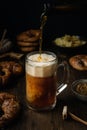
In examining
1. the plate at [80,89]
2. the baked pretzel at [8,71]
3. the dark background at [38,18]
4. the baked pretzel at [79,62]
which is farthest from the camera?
the dark background at [38,18]

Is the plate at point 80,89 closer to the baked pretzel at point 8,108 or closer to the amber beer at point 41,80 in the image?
the amber beer at point 41,80

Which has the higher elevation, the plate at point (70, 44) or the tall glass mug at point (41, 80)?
the tall glass mug at point (41, 80)

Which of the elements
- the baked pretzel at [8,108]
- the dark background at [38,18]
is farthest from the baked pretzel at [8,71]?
the dark background at [38,18]

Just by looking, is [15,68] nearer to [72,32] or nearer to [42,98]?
[42,98]

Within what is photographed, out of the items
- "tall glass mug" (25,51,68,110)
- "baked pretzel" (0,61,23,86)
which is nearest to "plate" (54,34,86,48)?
"baked pretzel" (0,61,23,86)

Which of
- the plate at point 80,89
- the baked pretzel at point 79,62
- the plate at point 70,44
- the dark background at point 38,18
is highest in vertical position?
the dark background at point 38,18

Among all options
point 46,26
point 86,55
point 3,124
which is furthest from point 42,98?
point 46,26

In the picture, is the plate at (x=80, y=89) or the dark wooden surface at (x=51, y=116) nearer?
the dark wooden surface at (x=51, y=116)

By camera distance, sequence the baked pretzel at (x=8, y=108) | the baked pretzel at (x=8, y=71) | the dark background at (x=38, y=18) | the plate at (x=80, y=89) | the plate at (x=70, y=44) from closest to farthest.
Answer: the baked pretzel at (x=8, y=108)
the plate at (x=80, y=89)
the baked pretzel at (x=8, y=71)
the plate at (x=70, y=44)
the dark background at (x=38, y=18)
